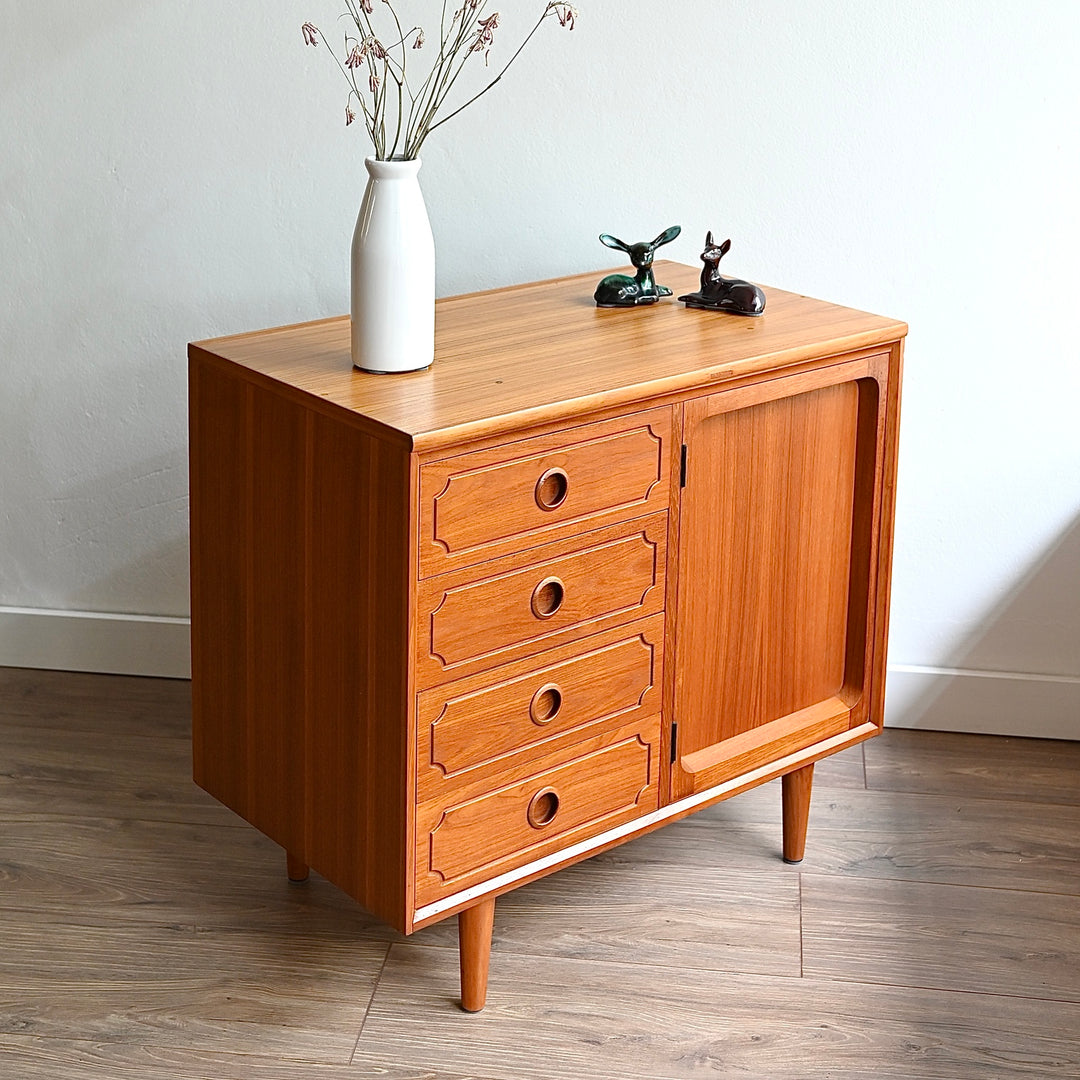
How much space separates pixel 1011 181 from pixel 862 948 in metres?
1.11

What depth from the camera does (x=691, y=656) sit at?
179 centimetres

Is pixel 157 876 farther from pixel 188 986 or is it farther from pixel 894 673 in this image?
pixel 894 673

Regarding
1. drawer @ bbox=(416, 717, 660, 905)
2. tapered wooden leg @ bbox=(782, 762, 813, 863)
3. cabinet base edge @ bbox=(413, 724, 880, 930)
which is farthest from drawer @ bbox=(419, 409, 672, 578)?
tapered wooden leg @ bbox=(782, 762, 813, 863)

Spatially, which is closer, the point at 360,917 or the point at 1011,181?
the point at 360,917

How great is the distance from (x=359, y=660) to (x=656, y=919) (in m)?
0.62

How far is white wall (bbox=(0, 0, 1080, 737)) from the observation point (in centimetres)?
215

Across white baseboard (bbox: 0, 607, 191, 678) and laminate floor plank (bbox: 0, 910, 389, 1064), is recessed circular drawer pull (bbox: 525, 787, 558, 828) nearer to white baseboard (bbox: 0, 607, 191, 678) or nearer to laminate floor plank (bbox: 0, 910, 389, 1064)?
laminate floor plank (bbox: 0, 910, 389, 1064)

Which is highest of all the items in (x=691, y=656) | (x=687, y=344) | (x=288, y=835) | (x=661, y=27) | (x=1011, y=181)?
(x=661, y=27)

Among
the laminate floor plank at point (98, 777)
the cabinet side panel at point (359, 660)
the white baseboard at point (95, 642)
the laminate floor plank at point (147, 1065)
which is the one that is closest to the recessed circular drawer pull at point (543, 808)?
the cabinet side panel at point (359, 660)

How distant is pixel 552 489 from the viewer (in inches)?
62.2

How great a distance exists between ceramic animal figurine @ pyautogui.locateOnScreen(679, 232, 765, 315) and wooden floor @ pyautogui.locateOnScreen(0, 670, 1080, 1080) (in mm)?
753

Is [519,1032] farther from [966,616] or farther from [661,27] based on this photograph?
A: [661,27]

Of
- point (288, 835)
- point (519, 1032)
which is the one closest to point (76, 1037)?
point (288, 835)

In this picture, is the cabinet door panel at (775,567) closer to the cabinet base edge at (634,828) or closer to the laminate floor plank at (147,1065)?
the cabinet base edge at (634,828)
